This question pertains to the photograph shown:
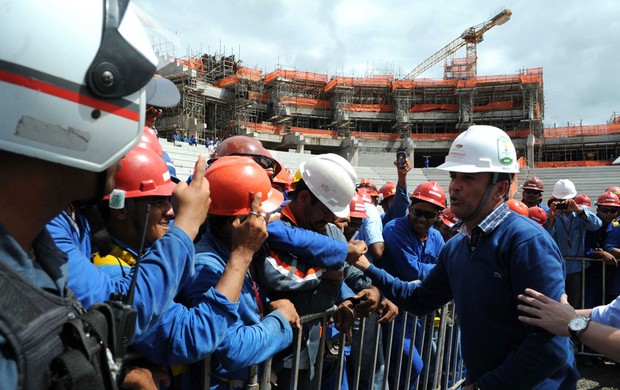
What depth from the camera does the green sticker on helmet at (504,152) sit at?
2547 millimetres

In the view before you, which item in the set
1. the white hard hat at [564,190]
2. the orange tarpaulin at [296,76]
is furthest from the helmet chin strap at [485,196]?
the orange tarpaulin at [296,76]

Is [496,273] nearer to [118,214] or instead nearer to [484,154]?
[484,154]

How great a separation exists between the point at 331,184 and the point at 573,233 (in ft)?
19.2

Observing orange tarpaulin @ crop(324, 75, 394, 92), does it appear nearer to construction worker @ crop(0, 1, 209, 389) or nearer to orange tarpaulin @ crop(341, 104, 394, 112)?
orange tarpaulin @ crop(341, 104, 394, 112)

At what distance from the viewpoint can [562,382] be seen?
2.20 meters

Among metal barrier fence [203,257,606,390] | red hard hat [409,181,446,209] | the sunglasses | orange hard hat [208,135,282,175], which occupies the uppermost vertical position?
orange hard hat [208,135,282,175]

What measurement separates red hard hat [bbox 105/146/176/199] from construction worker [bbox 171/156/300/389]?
267mm

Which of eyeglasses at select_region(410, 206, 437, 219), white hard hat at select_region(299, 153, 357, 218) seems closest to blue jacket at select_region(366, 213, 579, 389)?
white hard hat at select_region(299, 153, 357, 218)

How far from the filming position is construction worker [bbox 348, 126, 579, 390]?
6.68 feet

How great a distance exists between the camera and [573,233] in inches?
260

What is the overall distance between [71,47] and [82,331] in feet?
2.17

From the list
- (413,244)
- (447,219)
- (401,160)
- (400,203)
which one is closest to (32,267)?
(413,244)

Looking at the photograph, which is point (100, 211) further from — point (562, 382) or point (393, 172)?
point (393, 172)

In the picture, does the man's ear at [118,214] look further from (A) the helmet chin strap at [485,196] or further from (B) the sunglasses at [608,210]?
(B) the sunglasses at [608,210]
